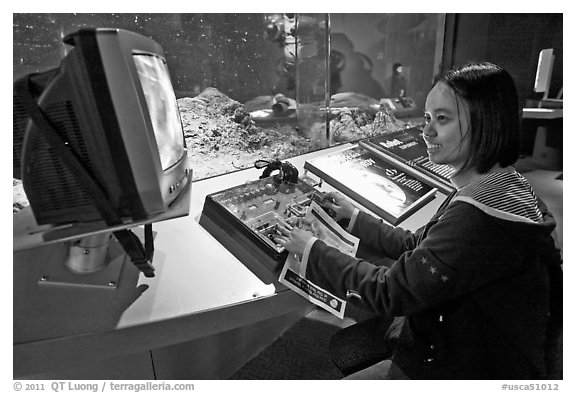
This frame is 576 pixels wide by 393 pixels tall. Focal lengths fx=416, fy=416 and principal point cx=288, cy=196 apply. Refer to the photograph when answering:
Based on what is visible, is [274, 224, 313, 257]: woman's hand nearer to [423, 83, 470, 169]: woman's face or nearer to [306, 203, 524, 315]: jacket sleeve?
[306, 203, 524, 315]: jacket sleeve

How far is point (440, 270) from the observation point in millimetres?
885

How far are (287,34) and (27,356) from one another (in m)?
1.90

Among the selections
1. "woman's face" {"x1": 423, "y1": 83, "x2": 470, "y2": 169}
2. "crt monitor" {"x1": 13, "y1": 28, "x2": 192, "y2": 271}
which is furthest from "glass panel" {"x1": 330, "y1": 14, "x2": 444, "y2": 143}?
"crt monitor" {"x1": 13, "y1": 28, "x2": 192, "y2": 271}

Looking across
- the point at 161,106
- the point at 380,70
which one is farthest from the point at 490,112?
the point at 380,70

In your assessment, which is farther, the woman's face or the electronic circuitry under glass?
the electronic circuitry under glass

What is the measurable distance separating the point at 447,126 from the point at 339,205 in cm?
41

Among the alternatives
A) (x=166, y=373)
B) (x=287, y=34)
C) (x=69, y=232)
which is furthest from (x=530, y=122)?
(x=69, y=232)

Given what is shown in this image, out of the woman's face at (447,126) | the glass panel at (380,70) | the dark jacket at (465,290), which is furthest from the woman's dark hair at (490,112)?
the glass panel at (380,70)

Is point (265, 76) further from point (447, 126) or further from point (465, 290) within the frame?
point (465, 290)

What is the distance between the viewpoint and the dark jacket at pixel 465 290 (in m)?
0.88

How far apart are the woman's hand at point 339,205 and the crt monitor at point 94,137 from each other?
51cm

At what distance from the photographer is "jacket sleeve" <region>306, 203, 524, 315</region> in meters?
0.88

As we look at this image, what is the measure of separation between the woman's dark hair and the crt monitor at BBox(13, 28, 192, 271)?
0.71 m

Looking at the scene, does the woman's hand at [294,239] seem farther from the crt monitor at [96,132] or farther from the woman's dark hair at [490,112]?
the woman's dark hair at [490,112]
